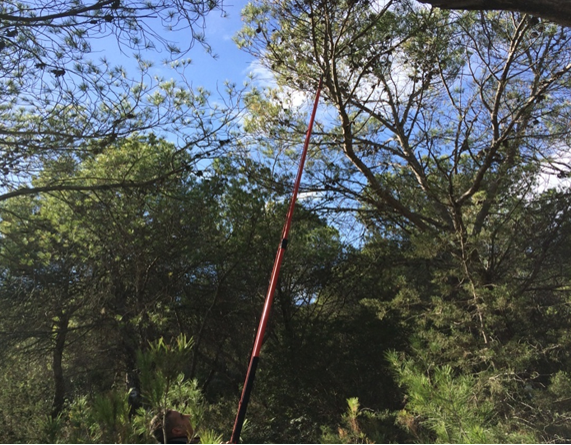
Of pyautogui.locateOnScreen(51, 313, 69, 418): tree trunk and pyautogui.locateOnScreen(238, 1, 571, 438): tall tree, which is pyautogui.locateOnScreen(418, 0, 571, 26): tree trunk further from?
pyautogui.locateOnScreen(51, 313, 69, 418): tree trunk

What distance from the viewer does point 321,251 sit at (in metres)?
8.66

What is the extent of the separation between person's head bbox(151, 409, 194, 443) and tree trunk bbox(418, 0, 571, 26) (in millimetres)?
2378

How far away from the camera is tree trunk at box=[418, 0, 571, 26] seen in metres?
2.27

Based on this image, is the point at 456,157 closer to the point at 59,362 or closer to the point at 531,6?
the point at 531,6

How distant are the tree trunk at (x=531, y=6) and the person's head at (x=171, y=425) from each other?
7.80 ft

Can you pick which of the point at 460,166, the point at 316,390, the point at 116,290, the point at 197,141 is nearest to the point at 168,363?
the point at 197,141

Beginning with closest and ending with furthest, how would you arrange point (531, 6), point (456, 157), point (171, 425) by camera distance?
point (171, 425)
point (531, 6)
point (456, 157)

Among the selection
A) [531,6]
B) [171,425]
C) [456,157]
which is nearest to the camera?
[171,425]

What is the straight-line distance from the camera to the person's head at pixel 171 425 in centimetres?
165

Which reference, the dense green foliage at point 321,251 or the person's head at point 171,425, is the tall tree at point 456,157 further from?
the person's head at point 171,425

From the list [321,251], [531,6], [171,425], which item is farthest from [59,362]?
[531,6]

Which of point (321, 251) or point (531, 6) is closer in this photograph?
point (531, 6)

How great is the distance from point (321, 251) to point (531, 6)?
6586 mm

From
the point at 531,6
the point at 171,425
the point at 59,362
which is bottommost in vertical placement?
the point at 171,425
